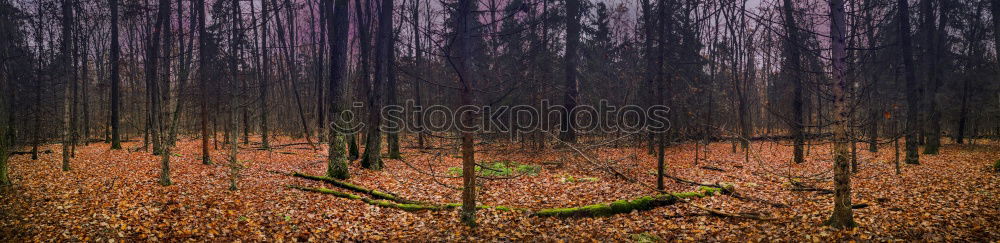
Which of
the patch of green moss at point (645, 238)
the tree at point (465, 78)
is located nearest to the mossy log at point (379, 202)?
the tree at point (465, 78)

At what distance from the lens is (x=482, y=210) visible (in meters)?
7.87

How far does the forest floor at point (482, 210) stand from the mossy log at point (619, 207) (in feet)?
0.53

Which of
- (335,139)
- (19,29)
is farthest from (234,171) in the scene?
(19,29)

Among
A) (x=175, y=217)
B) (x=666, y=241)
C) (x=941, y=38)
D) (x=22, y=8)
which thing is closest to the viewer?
(x=666, y=241)

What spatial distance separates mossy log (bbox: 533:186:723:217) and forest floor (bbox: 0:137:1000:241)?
0.16 meters

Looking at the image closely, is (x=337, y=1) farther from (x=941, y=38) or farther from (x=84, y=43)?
(x=941, y=38)

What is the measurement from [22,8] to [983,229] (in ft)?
89.3

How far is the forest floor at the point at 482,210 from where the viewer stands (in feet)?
19.9

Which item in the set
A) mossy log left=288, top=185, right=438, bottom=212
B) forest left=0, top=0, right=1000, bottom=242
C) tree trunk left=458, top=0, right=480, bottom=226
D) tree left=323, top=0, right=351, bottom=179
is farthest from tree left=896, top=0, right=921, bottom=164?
tree left=323, top=0, right=351, bottom=179

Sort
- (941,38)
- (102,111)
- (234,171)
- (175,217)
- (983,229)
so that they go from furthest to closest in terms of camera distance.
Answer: (102,111) → (941,38) → (234,171) → (175,217) → (983,229)

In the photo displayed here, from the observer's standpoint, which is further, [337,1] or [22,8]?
[22,8]

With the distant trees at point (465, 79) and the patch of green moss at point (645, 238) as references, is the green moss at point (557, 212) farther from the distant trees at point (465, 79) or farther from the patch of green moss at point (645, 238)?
the distant trees at point (465, 79)

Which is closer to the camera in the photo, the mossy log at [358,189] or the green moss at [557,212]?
the green moss at [557,212]

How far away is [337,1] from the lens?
460 inches
